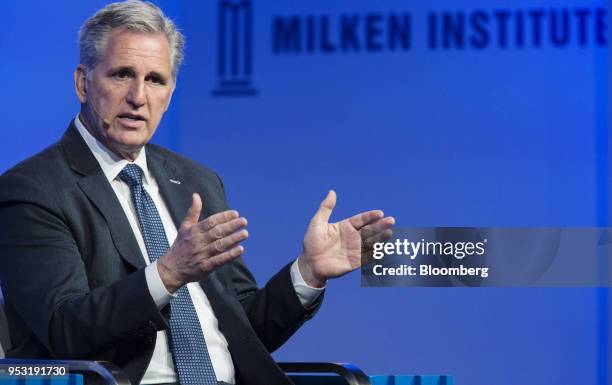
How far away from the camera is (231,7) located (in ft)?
17.1

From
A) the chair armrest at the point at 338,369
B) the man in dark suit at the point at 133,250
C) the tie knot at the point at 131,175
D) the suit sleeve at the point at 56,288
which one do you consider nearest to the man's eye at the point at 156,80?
the man in dark suit at the point at 133,250

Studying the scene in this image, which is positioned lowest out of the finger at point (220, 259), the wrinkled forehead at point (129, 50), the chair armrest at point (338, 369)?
the chair armrest at point (338, 369)

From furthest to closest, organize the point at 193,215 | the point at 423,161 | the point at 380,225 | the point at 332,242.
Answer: the point at 423,161, the point at 332,242, the point at 380,225, the point at 193,215

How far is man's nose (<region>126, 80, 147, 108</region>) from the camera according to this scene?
8.61ft

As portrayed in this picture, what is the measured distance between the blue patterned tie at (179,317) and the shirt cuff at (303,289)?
29 cm

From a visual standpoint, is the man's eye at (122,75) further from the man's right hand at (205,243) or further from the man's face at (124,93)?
the man's right hand at (205,243)

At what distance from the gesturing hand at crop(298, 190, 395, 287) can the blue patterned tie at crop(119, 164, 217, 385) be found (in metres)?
0.33

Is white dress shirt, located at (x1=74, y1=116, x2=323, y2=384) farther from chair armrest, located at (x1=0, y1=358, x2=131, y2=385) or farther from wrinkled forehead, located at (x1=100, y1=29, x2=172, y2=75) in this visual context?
chair armrest, located at (x1=0, y1=358, x2=131, y2=385)

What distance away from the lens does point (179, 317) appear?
2545 millimetres

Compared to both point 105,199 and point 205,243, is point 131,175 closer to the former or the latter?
point 105,199

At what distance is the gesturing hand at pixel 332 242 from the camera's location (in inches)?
101

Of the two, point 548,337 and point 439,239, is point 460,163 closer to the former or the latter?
point 548,337

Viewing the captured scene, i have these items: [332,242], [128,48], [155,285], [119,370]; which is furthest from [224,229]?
[128,48]

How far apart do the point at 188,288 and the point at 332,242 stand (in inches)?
15.4
